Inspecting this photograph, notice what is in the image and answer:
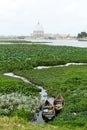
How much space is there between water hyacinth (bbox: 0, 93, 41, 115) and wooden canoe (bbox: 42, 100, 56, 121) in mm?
669

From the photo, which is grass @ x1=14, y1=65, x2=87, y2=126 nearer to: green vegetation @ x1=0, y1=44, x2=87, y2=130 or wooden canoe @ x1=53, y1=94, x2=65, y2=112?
green vegetation @ x1=0, y1=44, x2=87, y2=130

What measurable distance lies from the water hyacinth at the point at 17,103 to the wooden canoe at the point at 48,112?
669mm

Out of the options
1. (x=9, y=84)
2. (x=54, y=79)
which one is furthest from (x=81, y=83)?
(x=9, y=84)

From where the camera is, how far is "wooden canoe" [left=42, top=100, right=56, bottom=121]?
63.8ft

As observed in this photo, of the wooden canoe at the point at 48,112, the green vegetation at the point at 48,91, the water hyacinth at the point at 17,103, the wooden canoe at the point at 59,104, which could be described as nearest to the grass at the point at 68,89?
the green vegetation at the point at 48,91

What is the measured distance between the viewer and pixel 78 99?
72.3 ft

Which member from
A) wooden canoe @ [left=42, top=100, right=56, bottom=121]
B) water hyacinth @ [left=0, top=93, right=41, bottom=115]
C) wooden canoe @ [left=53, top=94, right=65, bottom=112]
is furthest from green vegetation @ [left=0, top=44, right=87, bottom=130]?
A: wooden canoe @ [left=42, top=100, right=56, bottom=121]

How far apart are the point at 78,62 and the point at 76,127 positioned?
31492mm

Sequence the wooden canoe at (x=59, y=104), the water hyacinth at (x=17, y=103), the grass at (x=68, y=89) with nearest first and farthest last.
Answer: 1. the grass at (x=68, y=89)
2. the water hyacinth at (x=17, y=103)
3. the wooden canoe at (x=59, y=104)

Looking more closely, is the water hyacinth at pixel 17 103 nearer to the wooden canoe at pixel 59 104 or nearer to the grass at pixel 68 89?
the wooden canoe at pixel 59 104

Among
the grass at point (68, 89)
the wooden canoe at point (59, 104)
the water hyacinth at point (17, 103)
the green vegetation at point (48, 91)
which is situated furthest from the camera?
the wooden canoe at point (59, 104)

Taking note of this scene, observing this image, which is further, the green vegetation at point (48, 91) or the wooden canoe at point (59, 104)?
the wooden canoe at point (59, 104)

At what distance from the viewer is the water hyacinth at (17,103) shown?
20.0m

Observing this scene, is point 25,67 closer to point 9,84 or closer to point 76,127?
point 9,84
